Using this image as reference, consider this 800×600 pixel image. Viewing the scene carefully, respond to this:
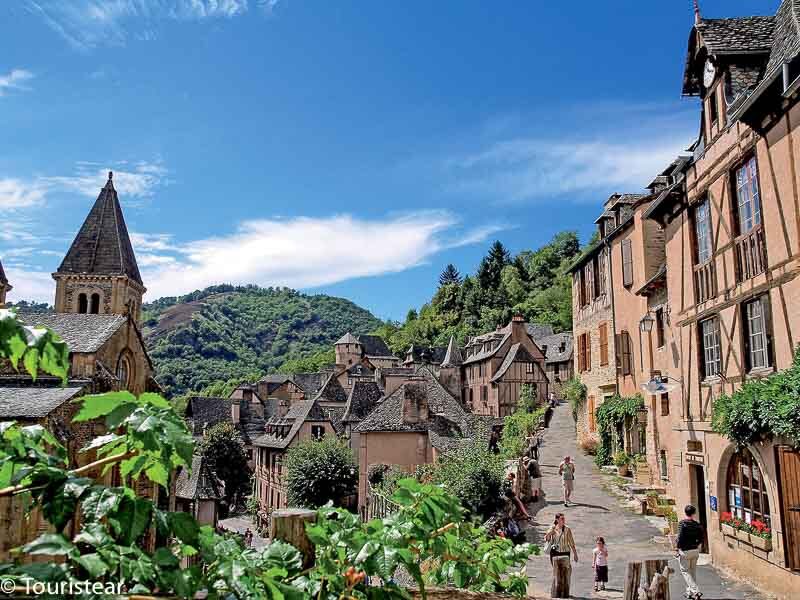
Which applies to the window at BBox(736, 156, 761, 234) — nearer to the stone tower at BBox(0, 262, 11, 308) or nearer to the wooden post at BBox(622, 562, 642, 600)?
the wooden post at BBox(622, 562, 642, 600)

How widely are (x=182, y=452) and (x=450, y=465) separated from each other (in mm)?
18194

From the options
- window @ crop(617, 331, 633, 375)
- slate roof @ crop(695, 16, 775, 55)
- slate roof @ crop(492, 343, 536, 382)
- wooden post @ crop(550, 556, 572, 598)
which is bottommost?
wooden post @ crop(550, 556, 572, 598)

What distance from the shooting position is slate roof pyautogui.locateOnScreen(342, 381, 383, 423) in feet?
136

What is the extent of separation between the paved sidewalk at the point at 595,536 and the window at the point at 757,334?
13.9ft

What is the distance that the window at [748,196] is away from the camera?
11758mm

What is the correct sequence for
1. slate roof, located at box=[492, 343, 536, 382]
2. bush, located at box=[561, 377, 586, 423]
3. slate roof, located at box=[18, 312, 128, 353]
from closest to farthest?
slate roof, located at box=[18, 312, 128, 353]
bush, located at box=[561, 377, 586, 423]
slate roof, located at box=[492, 343, 536, 382]

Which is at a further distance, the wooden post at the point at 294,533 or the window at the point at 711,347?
the window at the point at 711,347

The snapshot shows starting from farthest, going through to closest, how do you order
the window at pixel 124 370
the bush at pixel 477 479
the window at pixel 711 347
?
the window at pixel 124 370, the bush at pixel 477 479, the window at pixel 711 347

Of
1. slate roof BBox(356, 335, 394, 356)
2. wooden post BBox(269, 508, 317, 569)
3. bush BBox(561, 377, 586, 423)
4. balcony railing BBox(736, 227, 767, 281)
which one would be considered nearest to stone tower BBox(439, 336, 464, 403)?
slate roof BBox(356, 335, 394, 356)

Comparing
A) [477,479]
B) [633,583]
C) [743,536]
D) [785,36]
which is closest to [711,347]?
[743,536]

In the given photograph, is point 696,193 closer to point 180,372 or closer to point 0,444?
point 0,444

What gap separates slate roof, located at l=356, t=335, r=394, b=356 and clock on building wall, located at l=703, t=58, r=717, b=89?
89.2 metres

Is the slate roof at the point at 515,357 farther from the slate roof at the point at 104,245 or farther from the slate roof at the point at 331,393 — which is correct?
the slate roof at the point at 104,245

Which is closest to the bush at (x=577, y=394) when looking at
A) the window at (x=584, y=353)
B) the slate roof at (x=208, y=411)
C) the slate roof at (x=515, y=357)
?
the window at (x=584, y=353)
